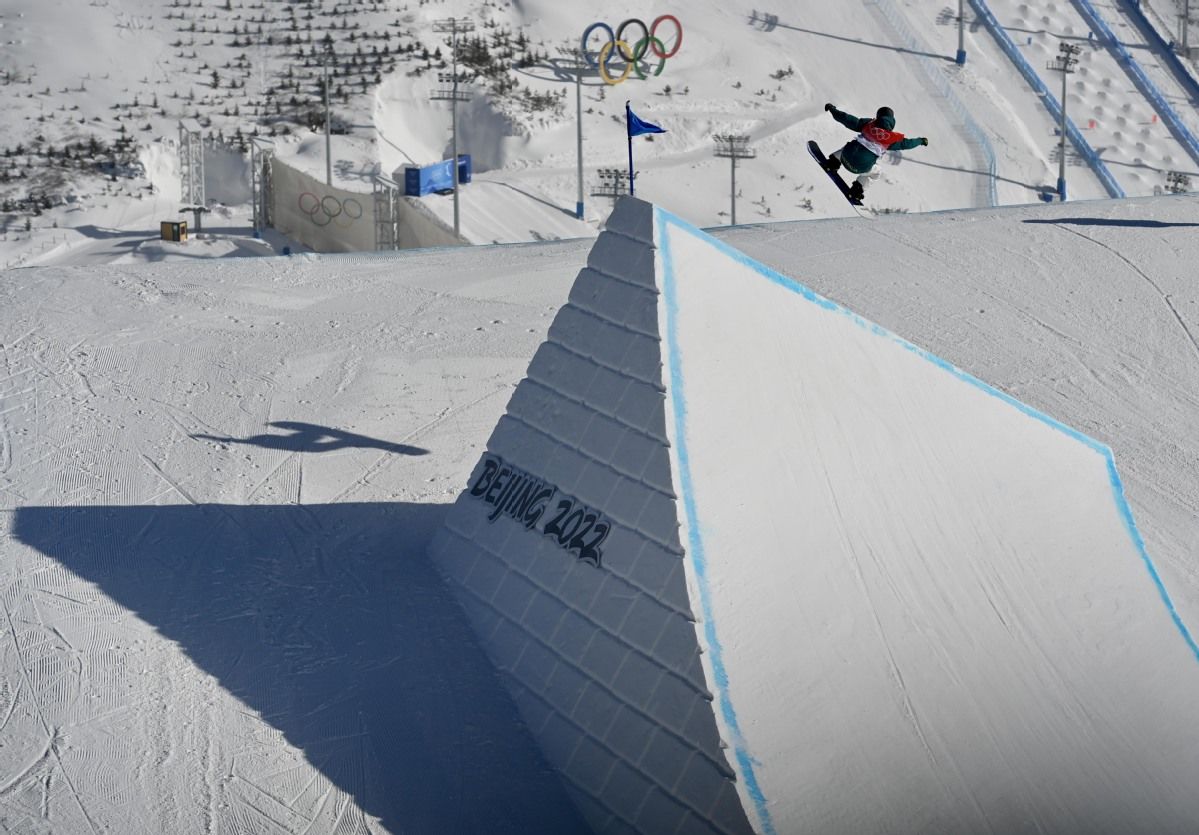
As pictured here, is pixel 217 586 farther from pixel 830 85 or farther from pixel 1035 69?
pixel 1035 69

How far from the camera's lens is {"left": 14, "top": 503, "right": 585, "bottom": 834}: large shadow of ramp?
8883mm

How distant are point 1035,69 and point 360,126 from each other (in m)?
15.1

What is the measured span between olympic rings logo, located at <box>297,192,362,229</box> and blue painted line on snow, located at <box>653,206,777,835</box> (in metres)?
17.8

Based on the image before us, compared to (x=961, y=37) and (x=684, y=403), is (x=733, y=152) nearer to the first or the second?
(x=961, y=37)

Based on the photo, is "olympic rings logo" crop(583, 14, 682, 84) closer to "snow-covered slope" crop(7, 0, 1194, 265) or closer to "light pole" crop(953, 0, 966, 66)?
"snow-covered slope" crop(7, 0, 1194, 265)

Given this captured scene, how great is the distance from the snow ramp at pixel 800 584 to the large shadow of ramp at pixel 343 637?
0.30 m

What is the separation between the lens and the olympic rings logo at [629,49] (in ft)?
108

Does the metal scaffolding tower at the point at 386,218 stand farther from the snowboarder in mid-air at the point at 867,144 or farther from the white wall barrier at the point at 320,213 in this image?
the snowboarder in mid-air at the point at 867,144

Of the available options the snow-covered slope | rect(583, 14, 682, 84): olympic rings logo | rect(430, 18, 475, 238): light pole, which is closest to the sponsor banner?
the snow-covered slope

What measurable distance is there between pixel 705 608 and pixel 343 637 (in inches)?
106

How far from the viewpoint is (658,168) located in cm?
3141

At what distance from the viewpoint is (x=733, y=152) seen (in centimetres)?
2848

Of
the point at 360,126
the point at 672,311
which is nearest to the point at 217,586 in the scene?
the point at 672,311

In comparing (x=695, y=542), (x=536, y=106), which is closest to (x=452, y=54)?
(x=536, y=106)
